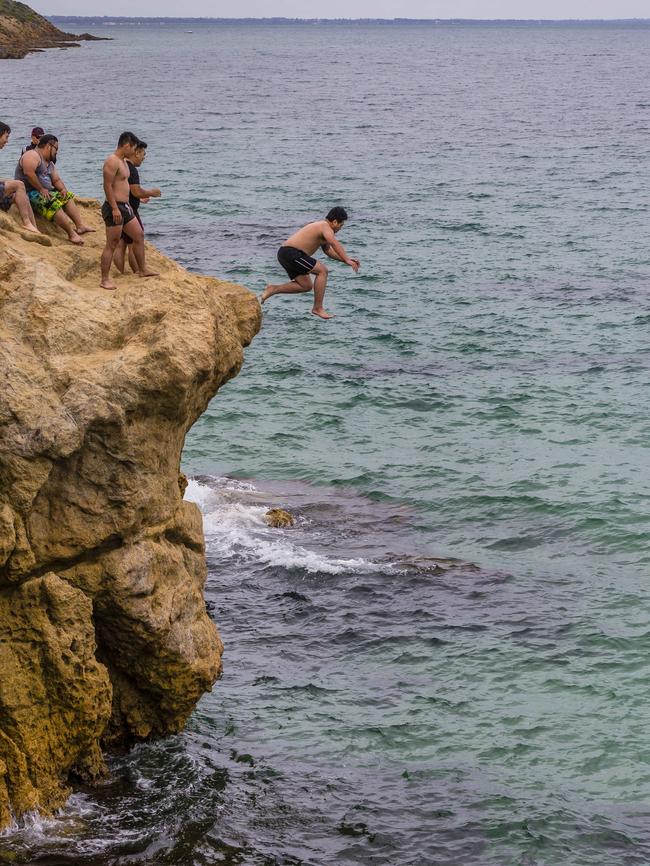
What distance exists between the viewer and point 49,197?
15.2 m

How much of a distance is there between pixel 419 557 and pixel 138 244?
7253mm

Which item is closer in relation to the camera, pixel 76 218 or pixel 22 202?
pixel 22 202

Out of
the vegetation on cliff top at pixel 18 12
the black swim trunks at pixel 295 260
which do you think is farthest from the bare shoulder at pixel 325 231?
the vegetation on cliff top at pixel 18 12

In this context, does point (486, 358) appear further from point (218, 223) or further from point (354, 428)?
point (218, 223)

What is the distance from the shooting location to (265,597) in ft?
57.4

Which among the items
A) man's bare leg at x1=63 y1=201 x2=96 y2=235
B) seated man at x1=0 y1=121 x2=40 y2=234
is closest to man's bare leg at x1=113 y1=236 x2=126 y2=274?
seated man at x1=0 y1=121 x2=40 y2=234

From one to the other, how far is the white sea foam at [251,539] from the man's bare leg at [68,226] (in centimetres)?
577

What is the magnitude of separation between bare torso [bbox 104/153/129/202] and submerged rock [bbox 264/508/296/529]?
6.61 m

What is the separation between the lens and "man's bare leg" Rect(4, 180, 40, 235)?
14562 millimetres

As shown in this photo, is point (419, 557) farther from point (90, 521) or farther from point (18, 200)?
point (90, 521)

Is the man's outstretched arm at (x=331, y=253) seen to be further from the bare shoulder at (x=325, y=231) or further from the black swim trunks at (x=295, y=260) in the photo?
the black swim trunks at (x=295, y=260)

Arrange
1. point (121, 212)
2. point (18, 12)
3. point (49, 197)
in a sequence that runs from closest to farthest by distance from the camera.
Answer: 1. point (121, 212)
2. point (49, 197)
3. point (18, 12)

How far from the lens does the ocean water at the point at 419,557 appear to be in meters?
12.5

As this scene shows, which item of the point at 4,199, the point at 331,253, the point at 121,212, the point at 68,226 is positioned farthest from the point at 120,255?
the point at 331,253
